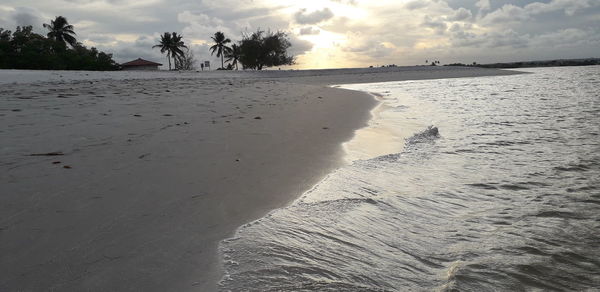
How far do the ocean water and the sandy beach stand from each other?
23 cm

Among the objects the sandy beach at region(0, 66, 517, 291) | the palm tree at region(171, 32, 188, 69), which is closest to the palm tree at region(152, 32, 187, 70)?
the palm tree at region(171, 32, 188, 69)

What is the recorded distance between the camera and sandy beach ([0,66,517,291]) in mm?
1686

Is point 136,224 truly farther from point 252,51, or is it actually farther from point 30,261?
point 252,51

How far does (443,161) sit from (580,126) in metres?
4.24

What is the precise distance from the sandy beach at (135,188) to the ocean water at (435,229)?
Answer: 0.23 meters

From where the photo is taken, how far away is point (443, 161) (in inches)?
169

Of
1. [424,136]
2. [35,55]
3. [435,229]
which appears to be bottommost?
[435,229]

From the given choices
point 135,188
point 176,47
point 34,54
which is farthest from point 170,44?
point 135,188

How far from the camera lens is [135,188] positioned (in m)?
2.73

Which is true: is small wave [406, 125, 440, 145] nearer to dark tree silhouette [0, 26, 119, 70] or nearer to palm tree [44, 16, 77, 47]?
dark tree silhouette [0, 26, 119, 70]

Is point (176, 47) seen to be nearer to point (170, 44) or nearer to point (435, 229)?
point (170, 44)

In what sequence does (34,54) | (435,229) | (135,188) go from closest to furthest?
(435,229)
(135,188)
(34,54)

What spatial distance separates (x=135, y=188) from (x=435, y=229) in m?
2.20

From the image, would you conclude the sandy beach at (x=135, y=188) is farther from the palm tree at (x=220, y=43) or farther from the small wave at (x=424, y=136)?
the palm tree at (x=220, y=43)
